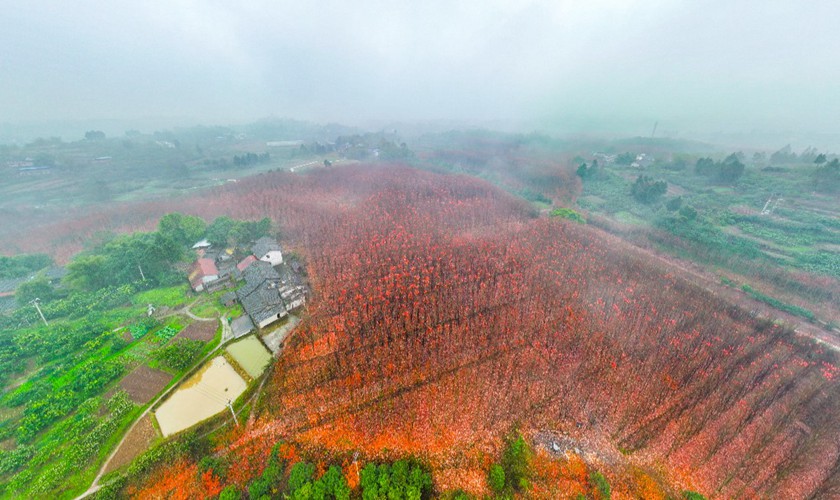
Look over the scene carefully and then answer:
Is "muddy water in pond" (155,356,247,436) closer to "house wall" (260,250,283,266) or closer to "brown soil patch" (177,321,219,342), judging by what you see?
"brown soil patch" (177,321,219,342)

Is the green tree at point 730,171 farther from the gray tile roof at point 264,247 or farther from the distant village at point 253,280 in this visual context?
the gray tile roof at point 264,247

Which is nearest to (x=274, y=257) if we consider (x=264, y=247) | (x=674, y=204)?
(x=264, y=247)

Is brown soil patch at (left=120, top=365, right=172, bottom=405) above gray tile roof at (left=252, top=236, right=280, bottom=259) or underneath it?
underneath

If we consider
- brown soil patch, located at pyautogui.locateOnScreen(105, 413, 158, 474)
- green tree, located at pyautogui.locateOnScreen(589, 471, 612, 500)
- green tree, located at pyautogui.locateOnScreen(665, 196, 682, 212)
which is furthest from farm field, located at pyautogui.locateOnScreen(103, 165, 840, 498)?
green tree, located at pyautogui.locateOnScreen(665, 196, 682, 212)

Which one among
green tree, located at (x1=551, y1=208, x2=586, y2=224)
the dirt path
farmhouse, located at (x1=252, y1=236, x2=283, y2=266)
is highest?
green tree, located at (x1=551, y1=208, x2=586, y2=224)

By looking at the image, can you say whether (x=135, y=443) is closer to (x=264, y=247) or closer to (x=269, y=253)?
(x=269, y=253)

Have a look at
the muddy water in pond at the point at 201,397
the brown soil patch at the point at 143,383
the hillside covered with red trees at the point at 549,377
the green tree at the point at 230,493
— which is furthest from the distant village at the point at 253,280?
the green tree at the point at 230,493
